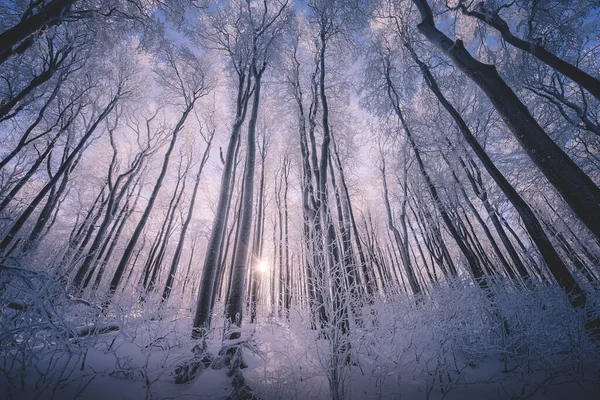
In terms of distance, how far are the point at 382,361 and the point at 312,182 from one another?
13.2ft

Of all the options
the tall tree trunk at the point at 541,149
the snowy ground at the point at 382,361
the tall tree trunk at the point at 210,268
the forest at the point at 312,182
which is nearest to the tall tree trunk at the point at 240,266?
the forest at the point at 312,182

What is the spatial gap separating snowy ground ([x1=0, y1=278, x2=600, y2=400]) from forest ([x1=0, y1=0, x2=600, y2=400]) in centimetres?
4

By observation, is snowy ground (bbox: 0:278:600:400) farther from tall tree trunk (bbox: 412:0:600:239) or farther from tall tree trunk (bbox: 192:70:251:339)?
tall tree trunk (bbox: 412:0:600:239)

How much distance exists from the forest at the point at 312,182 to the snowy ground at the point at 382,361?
0.04 meters

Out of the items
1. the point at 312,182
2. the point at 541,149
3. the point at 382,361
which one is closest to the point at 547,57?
the point at 541,149

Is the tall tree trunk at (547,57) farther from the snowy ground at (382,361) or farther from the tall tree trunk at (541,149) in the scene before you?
the snowy ground at (382,361)

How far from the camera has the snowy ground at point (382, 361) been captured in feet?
7.12

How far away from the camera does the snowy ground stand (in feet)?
7.12

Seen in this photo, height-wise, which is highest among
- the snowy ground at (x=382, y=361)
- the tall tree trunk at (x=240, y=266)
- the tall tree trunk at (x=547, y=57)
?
the tall tree trunk at (x=547, y=57)

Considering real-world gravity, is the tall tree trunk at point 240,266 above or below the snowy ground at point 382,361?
above

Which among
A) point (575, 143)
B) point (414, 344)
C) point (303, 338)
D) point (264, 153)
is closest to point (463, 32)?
point (575, 143)

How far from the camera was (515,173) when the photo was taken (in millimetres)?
8312

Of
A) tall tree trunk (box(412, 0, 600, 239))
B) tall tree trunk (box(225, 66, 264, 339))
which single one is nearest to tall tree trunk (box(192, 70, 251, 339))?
tall tree trunk (box(225, 66, 264, 339))

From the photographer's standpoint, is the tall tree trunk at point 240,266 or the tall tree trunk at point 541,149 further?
the tall tree trunk at point 240,266
